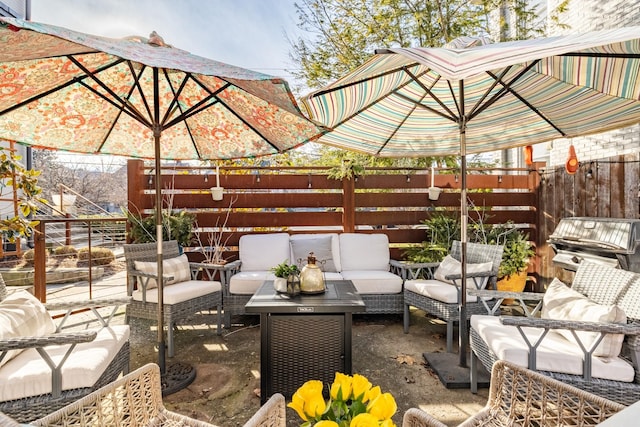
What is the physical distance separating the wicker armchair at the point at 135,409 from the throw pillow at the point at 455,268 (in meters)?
2.42

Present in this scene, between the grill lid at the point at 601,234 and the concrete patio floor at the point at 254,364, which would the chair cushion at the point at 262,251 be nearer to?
the concrete patio floor at the point at 254,364

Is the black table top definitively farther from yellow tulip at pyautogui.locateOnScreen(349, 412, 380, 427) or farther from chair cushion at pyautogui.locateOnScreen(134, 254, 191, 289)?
yellow tulip at pyautogui.locateOnScreen(349, 412, 380, 427)

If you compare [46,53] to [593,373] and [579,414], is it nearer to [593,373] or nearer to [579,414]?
[579,414]

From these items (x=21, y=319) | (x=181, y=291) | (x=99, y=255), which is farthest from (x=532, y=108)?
(x=99, y=255)

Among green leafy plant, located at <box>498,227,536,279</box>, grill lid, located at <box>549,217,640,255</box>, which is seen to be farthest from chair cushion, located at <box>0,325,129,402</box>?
green leafy plant, located at <box>498,227,536,279</box>

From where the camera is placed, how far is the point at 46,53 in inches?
58.0

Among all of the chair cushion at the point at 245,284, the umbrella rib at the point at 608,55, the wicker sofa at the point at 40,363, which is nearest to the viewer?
the wicker sofa at the point at 40,363

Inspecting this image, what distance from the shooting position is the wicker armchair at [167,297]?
2.97 metres

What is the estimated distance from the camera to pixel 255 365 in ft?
9.35

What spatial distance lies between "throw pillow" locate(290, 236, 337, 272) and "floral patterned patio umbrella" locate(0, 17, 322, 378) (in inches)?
60.4

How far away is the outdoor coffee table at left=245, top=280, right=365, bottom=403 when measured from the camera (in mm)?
2361

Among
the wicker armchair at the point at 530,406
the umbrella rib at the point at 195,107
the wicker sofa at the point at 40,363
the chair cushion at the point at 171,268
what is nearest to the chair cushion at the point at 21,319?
the wicker sofa at the point at 40,363

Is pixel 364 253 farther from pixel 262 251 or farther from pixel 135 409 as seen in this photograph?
pixel 135 409

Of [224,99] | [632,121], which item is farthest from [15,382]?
[632,121]
